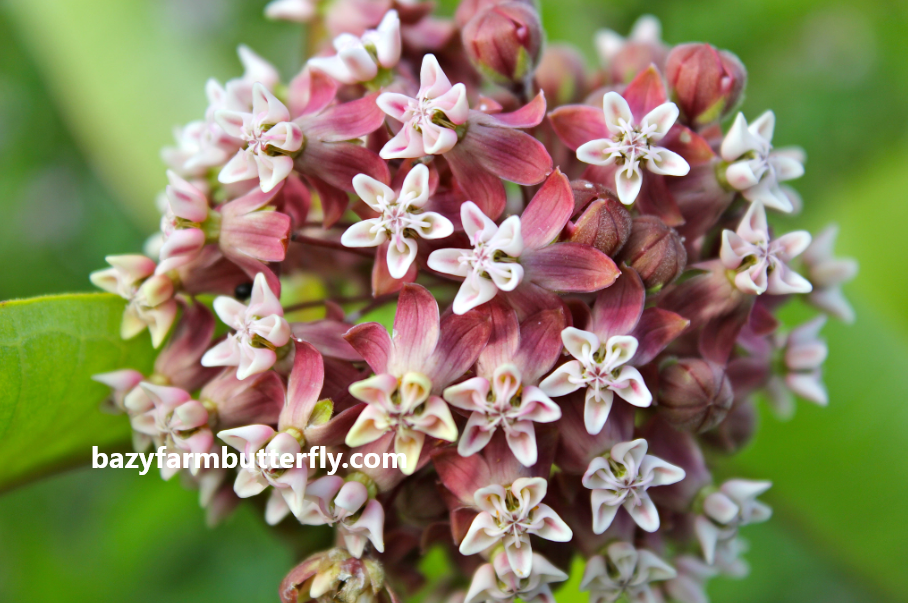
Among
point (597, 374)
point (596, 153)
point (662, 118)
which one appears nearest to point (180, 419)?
point (597, 374)

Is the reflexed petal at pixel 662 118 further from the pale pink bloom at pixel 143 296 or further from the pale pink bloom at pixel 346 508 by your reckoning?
the pale pink bloom at pixel 143 296

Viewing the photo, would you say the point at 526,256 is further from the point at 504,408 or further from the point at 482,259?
the point at 504,408

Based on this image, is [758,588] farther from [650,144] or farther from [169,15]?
[169,15]

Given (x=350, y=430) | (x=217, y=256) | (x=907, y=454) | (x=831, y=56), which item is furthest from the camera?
(x=831, y=56)

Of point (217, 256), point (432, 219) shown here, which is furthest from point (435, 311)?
point (217, 256)

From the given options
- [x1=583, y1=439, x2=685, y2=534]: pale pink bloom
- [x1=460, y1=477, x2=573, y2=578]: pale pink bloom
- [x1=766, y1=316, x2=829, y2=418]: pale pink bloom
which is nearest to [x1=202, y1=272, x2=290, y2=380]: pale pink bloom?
[x1=460, y1=477, x2=573, y2=578]: pale pink bloom

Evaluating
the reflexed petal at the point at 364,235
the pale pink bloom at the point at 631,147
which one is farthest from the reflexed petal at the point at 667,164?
the reflexed petal at the point at 364,235
